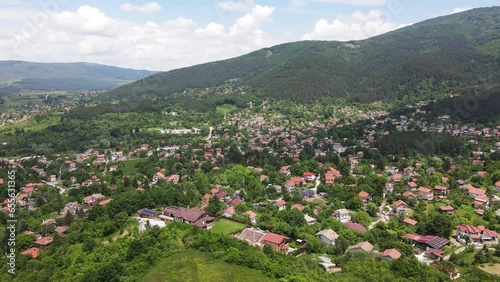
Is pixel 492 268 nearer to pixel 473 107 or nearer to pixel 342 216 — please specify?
pixel 342 216

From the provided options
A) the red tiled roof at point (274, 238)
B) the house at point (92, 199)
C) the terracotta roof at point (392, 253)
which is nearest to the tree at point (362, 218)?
the terracotta roof at point (392, 253)

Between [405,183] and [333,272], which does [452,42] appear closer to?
[405,183]

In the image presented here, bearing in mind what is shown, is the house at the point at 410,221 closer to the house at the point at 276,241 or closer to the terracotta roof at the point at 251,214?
the house at the point at 276,241

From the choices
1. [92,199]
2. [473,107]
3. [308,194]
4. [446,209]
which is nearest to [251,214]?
[308,194]

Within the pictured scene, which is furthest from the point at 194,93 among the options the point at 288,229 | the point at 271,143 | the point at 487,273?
the point at 487,273

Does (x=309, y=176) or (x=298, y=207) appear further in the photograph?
(x=309, y=176)
